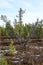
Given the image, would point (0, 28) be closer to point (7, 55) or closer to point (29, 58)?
point (7, 55)

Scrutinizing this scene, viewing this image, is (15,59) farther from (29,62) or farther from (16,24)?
(16,24)

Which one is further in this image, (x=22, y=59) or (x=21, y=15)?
(x=21, y=15)

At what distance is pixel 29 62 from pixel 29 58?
10 centimetres

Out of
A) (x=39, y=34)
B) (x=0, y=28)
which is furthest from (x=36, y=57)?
(x=0, y=28)

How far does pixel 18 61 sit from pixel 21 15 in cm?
116

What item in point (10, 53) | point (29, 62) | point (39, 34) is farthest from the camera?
point (39, 34)

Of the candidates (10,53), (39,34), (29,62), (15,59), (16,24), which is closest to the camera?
(29,62)

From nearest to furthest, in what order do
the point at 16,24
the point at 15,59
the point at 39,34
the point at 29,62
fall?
1. the point at 29,62
2. the point at 15,59
3. the point at 16,24
4. the point at 39,34

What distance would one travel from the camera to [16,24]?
5535 millimetres

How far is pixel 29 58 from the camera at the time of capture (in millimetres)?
4102

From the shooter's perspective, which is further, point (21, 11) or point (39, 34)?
point (39, 34)

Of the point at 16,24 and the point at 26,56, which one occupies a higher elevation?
the point at 16,24

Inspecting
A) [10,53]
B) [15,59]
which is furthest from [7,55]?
[15,59]

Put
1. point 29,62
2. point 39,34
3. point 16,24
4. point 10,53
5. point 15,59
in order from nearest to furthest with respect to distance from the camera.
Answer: point 29,62
point 15,59
point 10,53
point 16,24
point 39,34
